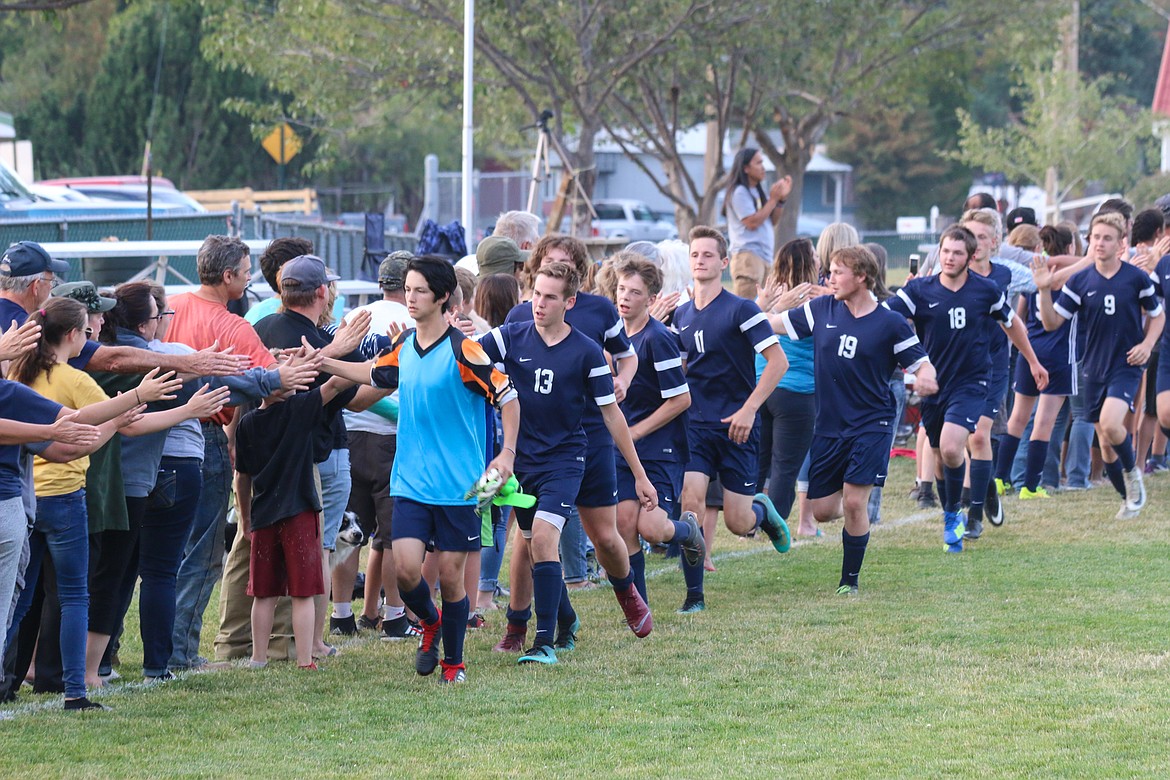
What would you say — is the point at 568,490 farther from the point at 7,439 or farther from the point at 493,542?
the point at 7,439

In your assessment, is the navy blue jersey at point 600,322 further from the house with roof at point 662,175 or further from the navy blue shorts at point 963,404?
the house with roof at point 662,175

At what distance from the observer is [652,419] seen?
315 inches

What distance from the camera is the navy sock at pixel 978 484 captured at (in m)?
10.4

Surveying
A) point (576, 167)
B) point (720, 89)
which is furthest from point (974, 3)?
point (576, 167)

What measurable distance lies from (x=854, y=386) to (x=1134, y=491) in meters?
3.81

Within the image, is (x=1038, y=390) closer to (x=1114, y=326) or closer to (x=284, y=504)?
(x=1114, y=326)

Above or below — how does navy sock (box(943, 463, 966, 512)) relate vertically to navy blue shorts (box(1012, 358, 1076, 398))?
below

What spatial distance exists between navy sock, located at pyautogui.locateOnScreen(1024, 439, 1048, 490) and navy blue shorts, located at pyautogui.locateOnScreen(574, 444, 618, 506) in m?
5.82

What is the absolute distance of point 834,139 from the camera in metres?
61.6

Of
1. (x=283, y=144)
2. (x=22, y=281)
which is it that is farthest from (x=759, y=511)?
(x=283, y=144)

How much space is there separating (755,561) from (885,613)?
1.95 m

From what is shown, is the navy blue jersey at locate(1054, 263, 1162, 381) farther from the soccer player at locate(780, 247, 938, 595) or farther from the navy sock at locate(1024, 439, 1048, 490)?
the soccer player at locate(780, 247, 938, 595)

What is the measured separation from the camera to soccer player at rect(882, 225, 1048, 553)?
9.77 m

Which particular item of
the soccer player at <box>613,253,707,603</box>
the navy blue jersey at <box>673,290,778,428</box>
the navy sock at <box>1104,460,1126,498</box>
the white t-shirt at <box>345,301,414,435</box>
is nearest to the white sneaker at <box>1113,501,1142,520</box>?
the navy sock at <box>1104,460,1126,498</box>
